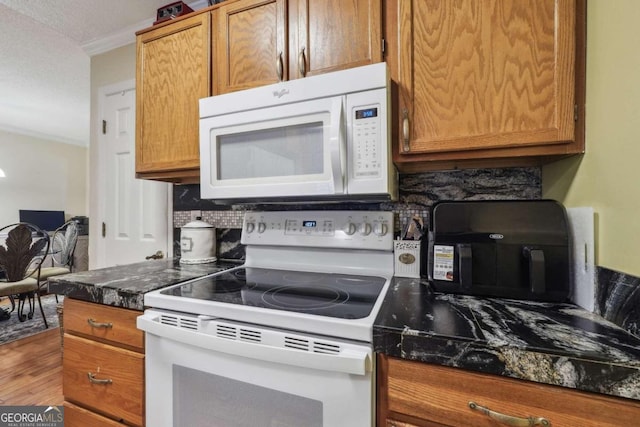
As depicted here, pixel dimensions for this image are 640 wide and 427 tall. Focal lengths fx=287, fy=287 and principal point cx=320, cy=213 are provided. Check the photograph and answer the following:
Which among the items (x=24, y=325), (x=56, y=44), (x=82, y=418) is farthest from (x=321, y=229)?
(x=24, y=325)

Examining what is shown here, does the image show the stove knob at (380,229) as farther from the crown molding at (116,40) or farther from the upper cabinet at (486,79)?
the crown molding at (116,40)

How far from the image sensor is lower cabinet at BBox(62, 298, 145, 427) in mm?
1002

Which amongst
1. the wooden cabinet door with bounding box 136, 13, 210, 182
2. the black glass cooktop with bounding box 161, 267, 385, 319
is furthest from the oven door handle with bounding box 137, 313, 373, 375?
the wooden cabinet door with bounding box 136, 13, 210, 182

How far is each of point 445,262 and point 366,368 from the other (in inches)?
19.6

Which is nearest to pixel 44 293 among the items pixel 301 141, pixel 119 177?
pixel 119 177

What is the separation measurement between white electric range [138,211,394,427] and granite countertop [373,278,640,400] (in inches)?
3.7

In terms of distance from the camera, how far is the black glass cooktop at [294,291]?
86 centimetres

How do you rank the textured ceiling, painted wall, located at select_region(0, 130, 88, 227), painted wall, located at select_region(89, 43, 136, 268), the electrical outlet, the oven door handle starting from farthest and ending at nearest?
painted wall, located at select_region(0, 130, 88, 227), painted wall, located at select_region(89, 43, 136, 268), the textured ceiling, the electrical outlet, the oven door handle

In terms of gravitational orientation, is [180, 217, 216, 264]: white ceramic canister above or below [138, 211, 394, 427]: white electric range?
above

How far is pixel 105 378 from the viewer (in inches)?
41.3

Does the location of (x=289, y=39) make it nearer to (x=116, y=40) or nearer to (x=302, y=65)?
(x=302, y=65)

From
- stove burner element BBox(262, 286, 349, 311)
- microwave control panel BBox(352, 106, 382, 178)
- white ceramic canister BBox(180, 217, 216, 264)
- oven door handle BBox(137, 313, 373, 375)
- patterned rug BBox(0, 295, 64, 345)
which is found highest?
microwave control panel BBox(352, 106, 382, 178)

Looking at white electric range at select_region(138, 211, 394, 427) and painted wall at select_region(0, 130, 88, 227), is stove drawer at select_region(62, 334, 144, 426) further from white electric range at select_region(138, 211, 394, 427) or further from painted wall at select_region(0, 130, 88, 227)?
painted wall at select_region(0, 130, 88, 227)

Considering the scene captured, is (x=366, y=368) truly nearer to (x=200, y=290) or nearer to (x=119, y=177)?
(x=200, y=290)
